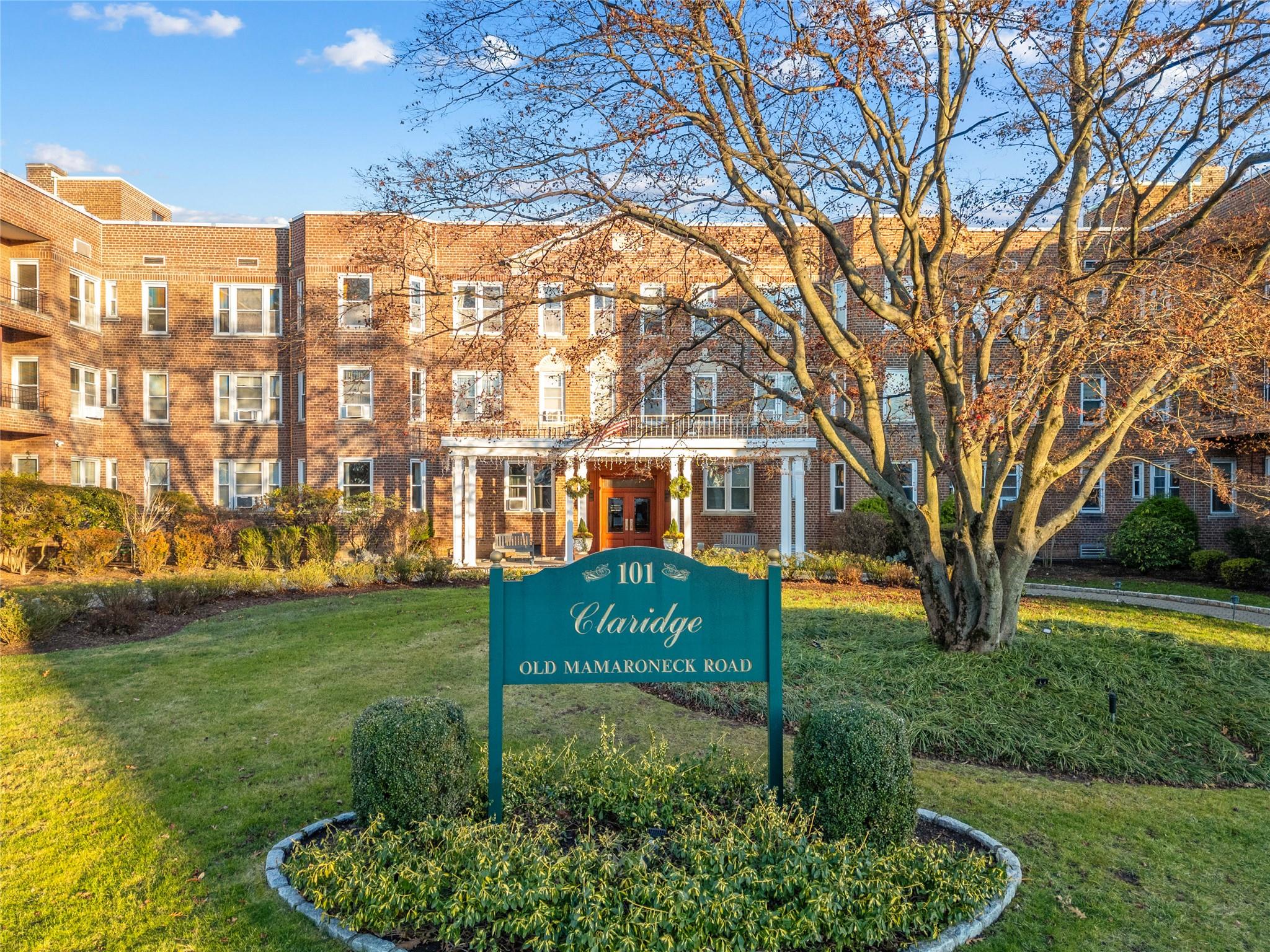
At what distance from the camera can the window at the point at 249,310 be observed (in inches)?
922

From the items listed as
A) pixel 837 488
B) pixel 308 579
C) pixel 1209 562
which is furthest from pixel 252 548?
pixel 1209 562

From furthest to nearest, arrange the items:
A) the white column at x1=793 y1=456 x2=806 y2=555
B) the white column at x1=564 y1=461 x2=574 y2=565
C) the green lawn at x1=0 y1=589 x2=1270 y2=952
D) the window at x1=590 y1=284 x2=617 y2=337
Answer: the white column at x1=793 y1=456 x2=806 y2=555, the white column at x1=564 y1=461 x2=574 y2=565, the window at x1=590 y1=284 x2=617 y2=337, the green lawn at x1=0 y1=589 x2=1270 y2=952

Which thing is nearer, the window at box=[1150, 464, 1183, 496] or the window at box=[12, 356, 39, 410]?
the window at box=[12, 356, 39, 410]

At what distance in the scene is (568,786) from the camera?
497 centimetres

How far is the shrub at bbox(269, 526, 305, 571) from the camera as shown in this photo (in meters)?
17.5

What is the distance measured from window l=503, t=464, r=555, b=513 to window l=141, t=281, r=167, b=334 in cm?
1141

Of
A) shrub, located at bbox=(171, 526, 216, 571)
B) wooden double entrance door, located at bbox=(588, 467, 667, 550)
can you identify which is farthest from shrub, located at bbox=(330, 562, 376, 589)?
wooden double entrance door, located at bbox=(588, 467, 667, 550)

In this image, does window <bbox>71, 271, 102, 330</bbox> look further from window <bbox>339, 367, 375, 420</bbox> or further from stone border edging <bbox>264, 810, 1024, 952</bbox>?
stone border edging <bbox>264, 810, 1024, 952</bbox>

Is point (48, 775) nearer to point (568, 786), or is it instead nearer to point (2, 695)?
point (2, 695)

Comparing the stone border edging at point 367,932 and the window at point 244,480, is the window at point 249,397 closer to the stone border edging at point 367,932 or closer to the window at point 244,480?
the window at point 244,480

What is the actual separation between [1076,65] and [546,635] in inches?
293

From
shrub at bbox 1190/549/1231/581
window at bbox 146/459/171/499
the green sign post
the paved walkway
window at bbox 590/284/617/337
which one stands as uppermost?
window at bbox 590/284/617/337

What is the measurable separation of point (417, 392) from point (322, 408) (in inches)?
107

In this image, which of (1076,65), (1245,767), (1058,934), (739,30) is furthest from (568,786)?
(1076,65)
